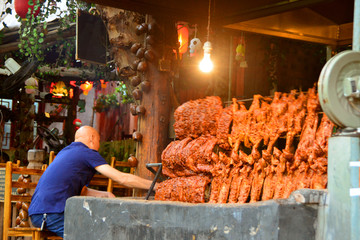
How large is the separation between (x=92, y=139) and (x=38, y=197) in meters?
0.80

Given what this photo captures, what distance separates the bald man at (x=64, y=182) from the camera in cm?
447

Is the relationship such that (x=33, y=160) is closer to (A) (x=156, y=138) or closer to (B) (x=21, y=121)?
(A) (x=156, y=138)

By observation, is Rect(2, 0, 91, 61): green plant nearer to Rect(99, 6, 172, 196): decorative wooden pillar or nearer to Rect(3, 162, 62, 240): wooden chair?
Rect(99, 6, 172, 196): decorative wooden pillar

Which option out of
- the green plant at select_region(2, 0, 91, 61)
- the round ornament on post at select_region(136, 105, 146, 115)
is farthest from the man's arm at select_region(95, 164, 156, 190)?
the green plant at select_region(2, 0, 91, 61)

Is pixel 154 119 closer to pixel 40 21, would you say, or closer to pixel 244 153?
pixel 244 153

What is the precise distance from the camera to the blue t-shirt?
4477 millimetres

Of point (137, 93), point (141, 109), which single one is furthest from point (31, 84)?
point (141, 109)

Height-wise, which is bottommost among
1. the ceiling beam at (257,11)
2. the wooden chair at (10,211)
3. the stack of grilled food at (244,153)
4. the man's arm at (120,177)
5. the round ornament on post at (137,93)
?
the wooden chair at (10,211)

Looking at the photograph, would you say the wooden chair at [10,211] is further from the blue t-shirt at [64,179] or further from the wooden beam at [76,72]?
the wooden beam at [76,72]

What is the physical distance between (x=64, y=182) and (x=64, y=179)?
3cm

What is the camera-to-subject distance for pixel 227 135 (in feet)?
13.1

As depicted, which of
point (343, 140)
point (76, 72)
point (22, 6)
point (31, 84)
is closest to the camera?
point (343, 140)

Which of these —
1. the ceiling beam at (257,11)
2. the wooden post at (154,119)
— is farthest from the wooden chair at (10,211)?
the ceiling beam at (257,11)

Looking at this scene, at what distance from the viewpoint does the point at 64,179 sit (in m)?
4.55
